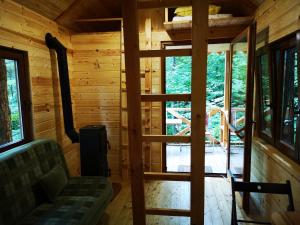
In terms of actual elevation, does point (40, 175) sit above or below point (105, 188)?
above

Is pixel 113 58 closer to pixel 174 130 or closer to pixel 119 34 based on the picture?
pixel 119 34

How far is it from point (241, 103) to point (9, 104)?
272 centimetres

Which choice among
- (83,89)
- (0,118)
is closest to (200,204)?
(0,118)

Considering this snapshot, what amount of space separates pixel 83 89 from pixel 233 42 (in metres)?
2.27

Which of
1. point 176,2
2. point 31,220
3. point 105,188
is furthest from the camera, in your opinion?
point 105,188

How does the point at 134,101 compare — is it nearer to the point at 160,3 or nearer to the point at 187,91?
the point at 160,3

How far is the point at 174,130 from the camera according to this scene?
20.3ft

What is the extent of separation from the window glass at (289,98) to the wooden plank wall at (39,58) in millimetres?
2605

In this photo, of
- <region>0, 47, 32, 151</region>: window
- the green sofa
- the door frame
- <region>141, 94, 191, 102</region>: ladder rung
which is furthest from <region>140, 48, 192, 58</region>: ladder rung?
<region>0, 47, 32, 151</region>: window

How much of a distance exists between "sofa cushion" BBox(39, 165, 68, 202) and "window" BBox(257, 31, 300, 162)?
6.94ft

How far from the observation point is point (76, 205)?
2.01 metres

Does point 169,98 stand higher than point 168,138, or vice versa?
point 169,98

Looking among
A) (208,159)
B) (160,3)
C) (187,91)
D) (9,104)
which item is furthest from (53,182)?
(187,91)

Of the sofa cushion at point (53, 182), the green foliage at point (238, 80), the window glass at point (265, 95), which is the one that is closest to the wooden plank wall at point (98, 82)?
the sofa cushion at point (53, 182)
